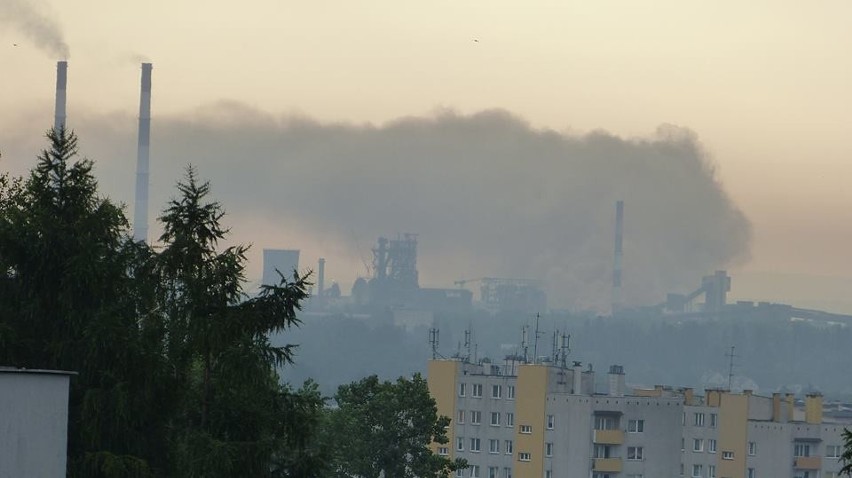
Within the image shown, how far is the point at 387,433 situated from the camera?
57625 millimetres

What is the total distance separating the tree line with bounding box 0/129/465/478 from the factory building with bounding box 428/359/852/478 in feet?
280

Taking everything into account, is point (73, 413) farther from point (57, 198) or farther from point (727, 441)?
point (727, 441)

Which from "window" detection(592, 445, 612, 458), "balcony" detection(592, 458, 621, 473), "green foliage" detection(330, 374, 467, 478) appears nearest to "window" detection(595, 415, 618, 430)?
"window" detection(592, 445, 612, 458)

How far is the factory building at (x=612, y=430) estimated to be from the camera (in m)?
115

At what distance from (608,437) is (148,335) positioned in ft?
292

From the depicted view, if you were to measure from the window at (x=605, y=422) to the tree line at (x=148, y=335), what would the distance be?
86773 millimetres

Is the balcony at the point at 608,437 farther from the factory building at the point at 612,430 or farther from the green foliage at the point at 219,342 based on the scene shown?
the green foliage at the point at 219,342

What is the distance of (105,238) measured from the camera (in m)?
29.6

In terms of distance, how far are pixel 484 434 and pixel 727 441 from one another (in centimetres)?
1513

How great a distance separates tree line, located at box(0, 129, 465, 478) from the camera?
88.6ft

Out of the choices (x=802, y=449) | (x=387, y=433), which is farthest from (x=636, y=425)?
(x=387, y=433)

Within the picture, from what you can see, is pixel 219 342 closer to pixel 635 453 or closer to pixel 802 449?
pixel 635 453

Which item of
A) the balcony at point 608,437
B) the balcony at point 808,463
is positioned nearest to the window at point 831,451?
the balcony at point 808,463

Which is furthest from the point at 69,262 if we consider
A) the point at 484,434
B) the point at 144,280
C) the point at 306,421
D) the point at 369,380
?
the point at 484,434
